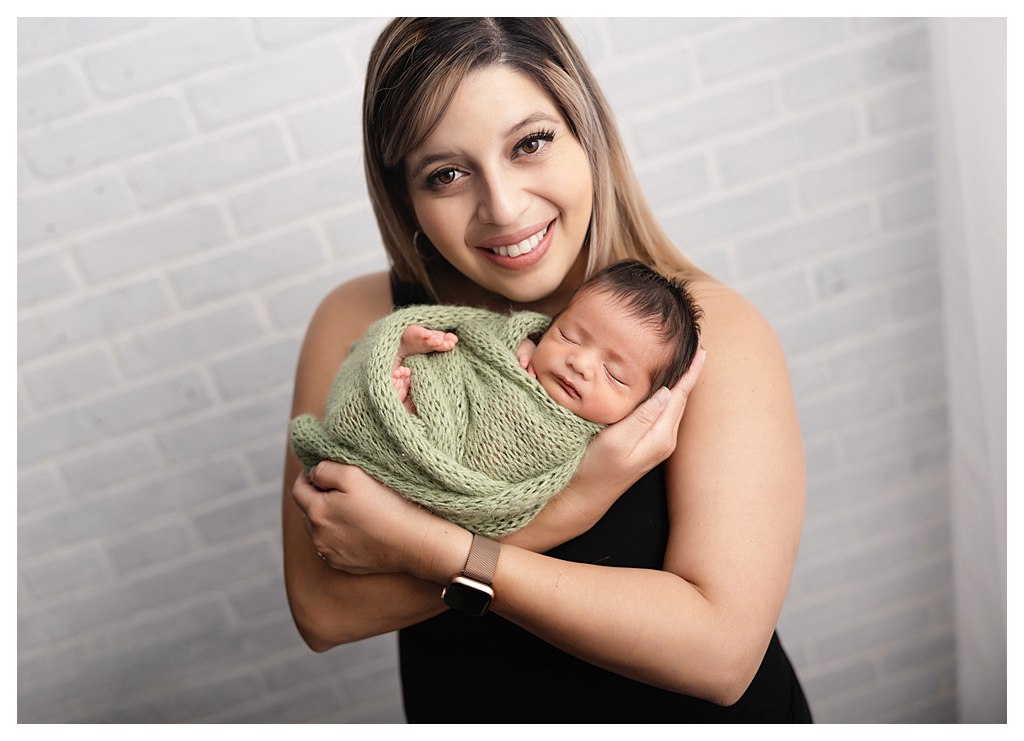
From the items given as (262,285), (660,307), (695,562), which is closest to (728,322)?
(660,307)

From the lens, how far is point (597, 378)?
1.14 m

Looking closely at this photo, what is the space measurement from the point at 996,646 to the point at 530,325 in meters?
1.77

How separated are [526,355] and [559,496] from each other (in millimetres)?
224

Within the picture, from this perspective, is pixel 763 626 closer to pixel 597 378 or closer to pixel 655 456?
pixel 655 456

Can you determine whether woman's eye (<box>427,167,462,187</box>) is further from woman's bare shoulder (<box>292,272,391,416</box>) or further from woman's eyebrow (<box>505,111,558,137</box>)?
woman's bare shoulder (<box>292,272,391,416</box>)

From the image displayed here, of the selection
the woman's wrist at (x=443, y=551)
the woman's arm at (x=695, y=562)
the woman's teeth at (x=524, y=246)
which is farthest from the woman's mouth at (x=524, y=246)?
the woman's wrist at (x=443, y=551)

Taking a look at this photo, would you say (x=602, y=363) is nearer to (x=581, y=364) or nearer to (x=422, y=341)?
(x=581, y=364)

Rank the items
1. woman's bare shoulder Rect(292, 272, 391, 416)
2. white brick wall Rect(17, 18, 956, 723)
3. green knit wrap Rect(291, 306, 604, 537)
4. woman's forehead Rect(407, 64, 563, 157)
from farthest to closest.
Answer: white brick wall Rect(17, 18, 956, 723) < woman's bare shoulder Rect(292, 272, 391, 416) < woman's forehead Rect(407, 64, 563, 157) < green knit wrap Rect(291, 306, 604, 537)

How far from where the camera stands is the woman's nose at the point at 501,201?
121cm

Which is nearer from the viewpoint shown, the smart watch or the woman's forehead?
the smart watch

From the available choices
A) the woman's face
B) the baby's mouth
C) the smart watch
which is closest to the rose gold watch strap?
the smart watch

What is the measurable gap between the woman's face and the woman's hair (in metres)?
0.02

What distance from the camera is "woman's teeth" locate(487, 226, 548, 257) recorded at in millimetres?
1277
